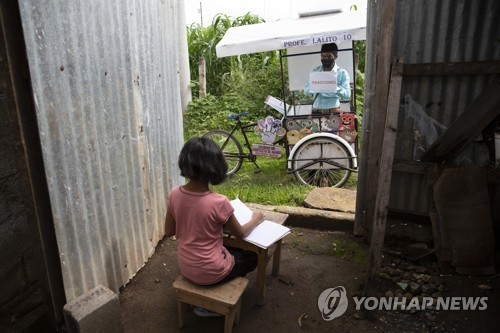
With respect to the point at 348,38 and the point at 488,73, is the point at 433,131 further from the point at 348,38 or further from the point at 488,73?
the point at 348,38

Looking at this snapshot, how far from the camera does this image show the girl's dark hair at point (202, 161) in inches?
95.6

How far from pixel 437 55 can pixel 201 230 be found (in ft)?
8.45

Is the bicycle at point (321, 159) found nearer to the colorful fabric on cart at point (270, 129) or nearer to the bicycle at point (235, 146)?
the colorful fabric on cart at point (270, 129)

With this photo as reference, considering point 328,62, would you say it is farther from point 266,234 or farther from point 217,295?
point 217,295

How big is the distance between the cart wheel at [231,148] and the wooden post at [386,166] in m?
3.63

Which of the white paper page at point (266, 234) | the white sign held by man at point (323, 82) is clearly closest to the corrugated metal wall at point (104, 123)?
the white paper page at point (266, 234)

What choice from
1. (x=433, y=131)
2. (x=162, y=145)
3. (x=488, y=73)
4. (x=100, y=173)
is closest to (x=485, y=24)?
(x=488, y=73)

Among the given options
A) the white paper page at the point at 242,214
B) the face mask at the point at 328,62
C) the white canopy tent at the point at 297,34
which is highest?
the white canopy tent at the point at 297,34

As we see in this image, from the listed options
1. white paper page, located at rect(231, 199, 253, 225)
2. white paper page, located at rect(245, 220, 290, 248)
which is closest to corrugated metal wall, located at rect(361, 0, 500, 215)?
white paper page, located at rect(245, 220, 290, 248)

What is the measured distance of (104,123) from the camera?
9.14 feet

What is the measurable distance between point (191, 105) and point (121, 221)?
7.04 metres

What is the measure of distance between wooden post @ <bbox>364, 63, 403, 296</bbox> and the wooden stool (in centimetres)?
107

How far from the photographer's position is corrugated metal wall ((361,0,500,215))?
10.3ft

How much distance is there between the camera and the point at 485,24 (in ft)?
10.2
